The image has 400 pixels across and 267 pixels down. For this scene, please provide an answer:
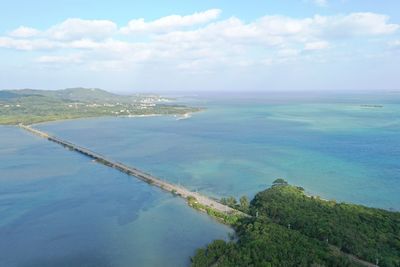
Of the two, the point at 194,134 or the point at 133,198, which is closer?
the point at 133,198

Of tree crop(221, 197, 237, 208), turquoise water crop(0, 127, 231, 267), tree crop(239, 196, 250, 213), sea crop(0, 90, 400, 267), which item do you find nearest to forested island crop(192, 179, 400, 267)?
tree crop(239, 196, 250, 213)

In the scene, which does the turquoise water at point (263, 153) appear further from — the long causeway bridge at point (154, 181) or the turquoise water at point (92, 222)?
the turquoise water at point (92, 222)

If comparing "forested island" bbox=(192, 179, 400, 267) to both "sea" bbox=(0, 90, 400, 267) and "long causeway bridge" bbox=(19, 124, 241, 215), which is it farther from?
"long causeway bridge" bbox=(19, 124, 241, 215)

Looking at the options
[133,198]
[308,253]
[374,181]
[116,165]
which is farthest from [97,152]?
[308,253]

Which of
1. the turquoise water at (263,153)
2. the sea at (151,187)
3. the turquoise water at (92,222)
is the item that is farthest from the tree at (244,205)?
the turquoise water at (263,153)

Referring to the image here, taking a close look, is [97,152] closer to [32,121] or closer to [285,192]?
[285,192]

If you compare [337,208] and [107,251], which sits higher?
[337,208]

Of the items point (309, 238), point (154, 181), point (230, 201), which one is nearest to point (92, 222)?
point (154, 181)

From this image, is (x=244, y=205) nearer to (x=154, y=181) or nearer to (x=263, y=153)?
(x=154, y=181)
